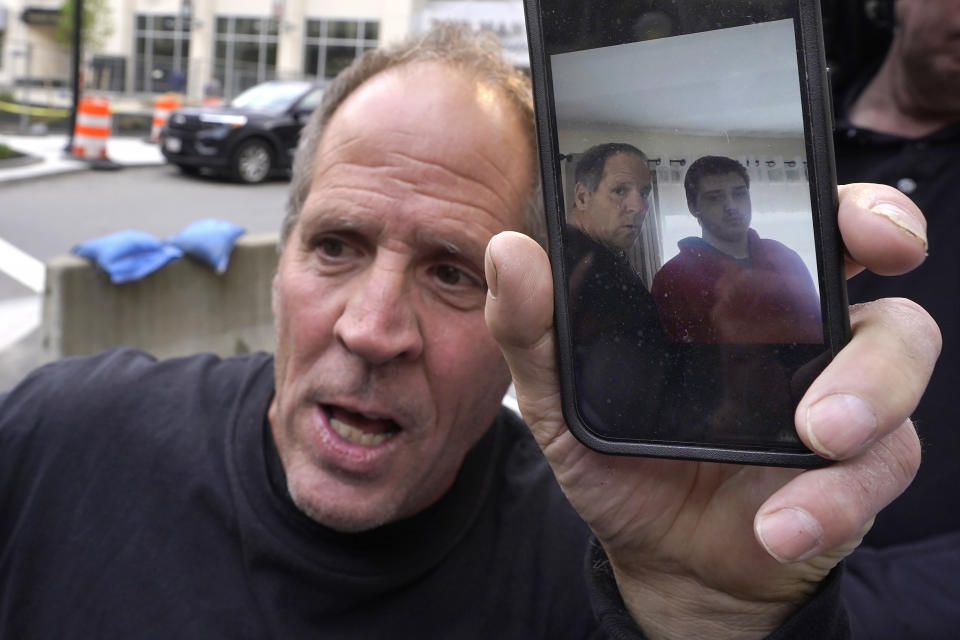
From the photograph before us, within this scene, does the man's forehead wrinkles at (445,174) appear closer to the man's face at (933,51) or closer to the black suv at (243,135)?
the man's face at (933,51)

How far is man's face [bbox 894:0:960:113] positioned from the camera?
2.17 m

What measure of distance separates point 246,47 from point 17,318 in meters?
28.0

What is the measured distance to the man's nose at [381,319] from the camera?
1646 mm

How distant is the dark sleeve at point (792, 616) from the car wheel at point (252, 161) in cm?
1384

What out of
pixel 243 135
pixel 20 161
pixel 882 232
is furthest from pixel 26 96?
pixel 882 232

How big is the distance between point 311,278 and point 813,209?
1.11 meters

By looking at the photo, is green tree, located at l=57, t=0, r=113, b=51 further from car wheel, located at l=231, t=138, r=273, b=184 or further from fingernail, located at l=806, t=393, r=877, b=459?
fingernail, located at l=806, t=393, r=877, b=459

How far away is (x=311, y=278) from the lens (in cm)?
183

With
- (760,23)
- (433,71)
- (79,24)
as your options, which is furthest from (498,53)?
(79,24)

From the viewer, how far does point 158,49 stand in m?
33.0

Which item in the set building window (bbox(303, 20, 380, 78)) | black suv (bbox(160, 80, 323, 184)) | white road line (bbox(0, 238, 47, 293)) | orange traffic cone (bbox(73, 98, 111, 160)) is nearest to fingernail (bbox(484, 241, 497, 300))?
white road line (bbox(0, 238, 47, 293))

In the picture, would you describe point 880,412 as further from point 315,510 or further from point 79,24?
point 79,24

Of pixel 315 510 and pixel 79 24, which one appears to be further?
pixel 79 24

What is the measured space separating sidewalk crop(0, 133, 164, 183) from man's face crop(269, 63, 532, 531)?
39.3 feet
